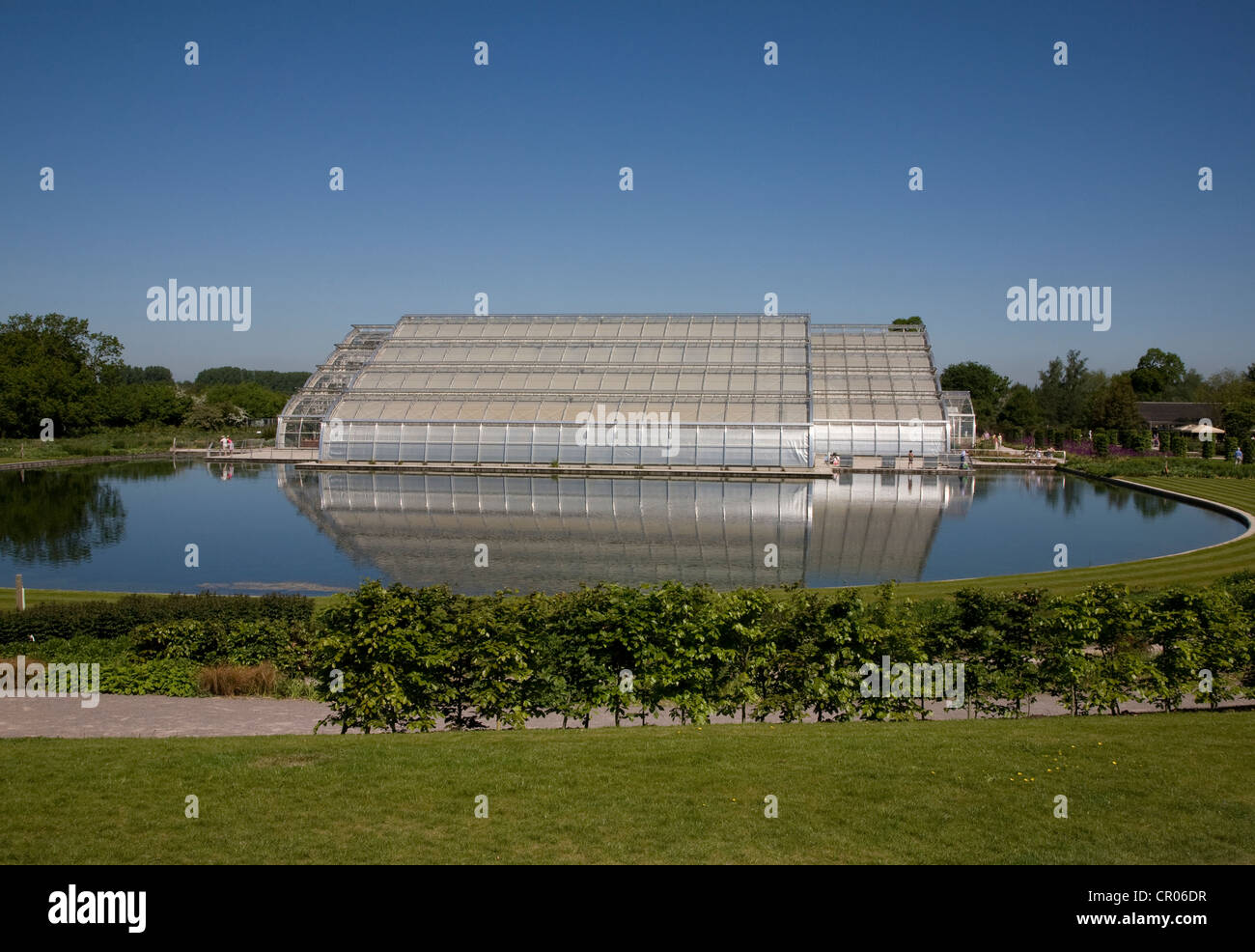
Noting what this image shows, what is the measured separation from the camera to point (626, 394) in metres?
64.2

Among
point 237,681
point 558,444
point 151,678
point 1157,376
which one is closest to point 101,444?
point 558,444

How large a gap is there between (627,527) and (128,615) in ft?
66.0

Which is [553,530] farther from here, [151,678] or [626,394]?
[626,394]

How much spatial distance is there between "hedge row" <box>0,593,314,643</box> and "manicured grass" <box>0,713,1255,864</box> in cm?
685

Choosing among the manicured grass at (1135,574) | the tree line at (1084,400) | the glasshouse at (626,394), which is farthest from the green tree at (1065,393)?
the manicured grass at (1135,574)

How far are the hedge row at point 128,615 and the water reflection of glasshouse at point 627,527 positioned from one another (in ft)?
20.6

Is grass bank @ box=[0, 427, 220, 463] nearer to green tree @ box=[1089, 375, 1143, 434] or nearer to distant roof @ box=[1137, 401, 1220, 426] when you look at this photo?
green tree @ box=[1089, 375, 1143, 434]

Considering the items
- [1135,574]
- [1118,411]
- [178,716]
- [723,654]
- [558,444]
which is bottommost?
[178,716]

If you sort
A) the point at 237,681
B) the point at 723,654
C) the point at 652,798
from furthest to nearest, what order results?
1. the point at 237,681
2. the point at 723,654
3. the point at 652,798

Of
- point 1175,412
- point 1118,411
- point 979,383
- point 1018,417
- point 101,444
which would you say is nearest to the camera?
point 101,444

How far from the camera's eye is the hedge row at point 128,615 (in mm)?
17812

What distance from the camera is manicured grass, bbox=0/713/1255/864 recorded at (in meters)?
Answer: 7.70

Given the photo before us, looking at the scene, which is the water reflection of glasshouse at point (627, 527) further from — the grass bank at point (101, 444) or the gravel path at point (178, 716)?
the grass bank at point (101, 444)
